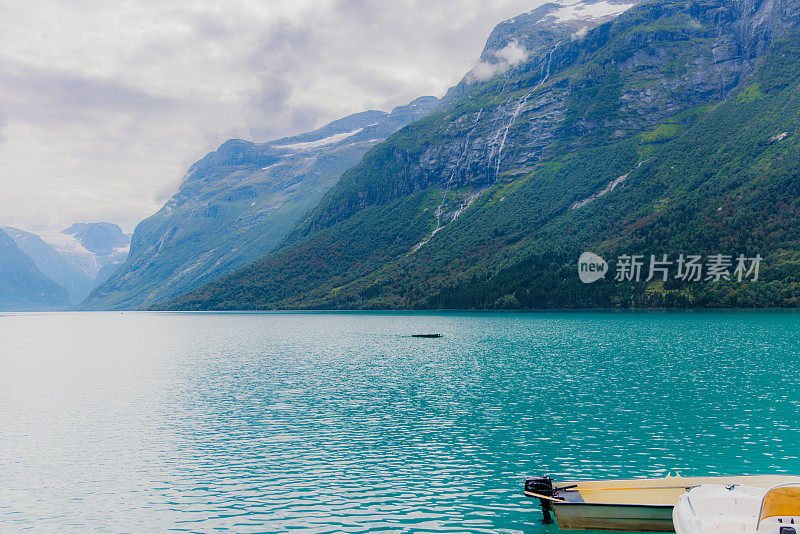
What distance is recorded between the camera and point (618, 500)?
26469 mm

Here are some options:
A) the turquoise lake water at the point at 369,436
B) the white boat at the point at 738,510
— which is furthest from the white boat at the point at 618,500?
the turquoise lake water at the point at 369,436

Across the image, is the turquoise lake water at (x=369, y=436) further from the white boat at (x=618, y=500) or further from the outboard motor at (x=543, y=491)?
the white boat at (x=618, y=500)

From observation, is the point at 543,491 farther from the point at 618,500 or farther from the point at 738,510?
the point at 738,510

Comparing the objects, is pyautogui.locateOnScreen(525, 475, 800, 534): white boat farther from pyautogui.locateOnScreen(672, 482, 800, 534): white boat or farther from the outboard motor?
pyautogui.locateOnScreen(672, 482, 800, 534): white boat

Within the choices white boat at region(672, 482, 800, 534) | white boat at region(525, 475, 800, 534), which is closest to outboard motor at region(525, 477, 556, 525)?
white boat at region(525, 475, 800, 534)

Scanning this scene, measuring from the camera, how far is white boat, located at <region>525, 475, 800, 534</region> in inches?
1006

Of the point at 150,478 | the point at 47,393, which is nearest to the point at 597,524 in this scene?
the point at 150,478

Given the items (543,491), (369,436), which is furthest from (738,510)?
(369,436)

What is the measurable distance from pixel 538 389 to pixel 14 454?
171 ft

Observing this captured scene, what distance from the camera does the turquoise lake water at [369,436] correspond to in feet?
97.1

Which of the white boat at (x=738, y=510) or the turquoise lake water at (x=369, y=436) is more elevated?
the white boat at (x=738, y=510)

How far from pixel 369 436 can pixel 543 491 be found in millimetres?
20427

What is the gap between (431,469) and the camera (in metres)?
35.2

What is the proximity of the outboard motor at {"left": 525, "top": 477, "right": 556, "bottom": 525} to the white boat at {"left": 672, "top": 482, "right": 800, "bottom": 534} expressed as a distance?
558 cm
